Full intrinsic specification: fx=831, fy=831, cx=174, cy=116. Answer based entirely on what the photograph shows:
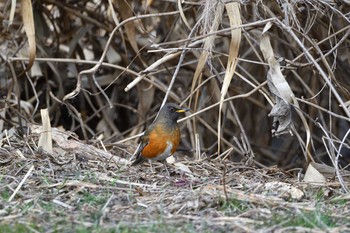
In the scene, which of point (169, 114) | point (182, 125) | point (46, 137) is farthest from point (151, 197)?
point (182, 125)

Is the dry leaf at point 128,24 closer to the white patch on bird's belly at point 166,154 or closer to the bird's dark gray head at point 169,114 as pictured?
the bird's dark gray head at point 169,114

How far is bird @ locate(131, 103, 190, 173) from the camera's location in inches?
259

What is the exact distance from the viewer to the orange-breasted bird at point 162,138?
21.6 feet

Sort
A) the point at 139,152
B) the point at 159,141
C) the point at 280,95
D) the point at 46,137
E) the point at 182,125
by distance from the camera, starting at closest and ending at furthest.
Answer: the point at 280,95
the point at 46,137
the point at 139,152
the point at 159,141
the point at 182,125

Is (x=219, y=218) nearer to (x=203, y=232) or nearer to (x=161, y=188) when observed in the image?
(x=203, y=232)

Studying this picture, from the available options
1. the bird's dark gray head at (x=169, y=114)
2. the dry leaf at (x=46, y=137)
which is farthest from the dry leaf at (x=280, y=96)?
the dry leaf at (x=46, y=137)

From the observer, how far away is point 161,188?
5.21 meters

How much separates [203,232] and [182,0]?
7.73 feet

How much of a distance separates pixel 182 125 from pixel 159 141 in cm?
167

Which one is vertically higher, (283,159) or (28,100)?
(28,100)

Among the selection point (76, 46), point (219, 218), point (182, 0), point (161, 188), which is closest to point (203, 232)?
point (219, 218)

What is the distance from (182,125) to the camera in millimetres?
8398

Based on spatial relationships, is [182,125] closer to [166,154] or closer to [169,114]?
[169,114]

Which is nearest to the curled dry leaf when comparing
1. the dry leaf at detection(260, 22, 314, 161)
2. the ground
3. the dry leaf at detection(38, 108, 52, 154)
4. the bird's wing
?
the dry leaf at detection(260, 22, 314, 161)
